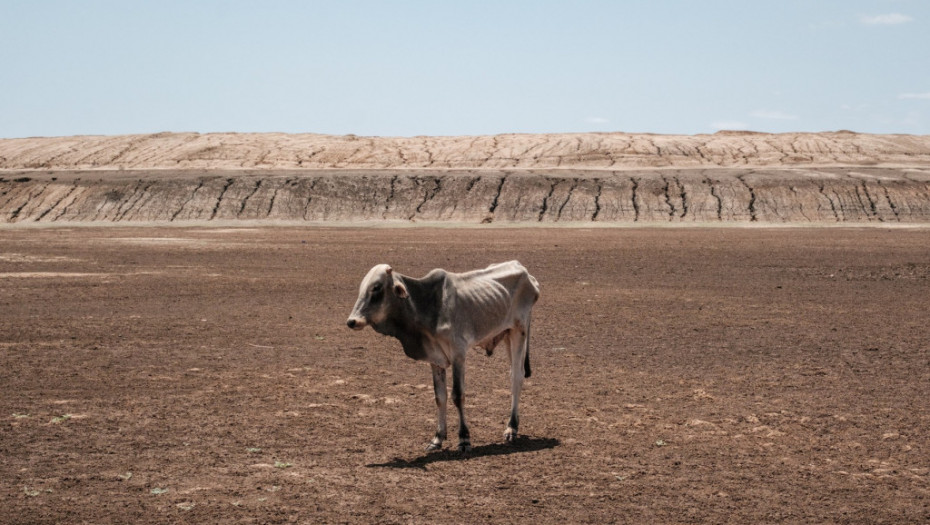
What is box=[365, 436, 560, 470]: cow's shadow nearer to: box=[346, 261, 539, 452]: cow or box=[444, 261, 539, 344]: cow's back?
box=[346, 261, 539, 452]: cow

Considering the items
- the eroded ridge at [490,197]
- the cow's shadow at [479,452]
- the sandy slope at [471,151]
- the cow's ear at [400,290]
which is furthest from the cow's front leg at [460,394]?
the sandy slope at [471,151]

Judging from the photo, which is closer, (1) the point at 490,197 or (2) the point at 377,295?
(2) the point at 377,295

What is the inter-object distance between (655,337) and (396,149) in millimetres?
102658

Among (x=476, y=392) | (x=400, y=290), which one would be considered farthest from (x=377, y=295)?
(x=476, y=392)

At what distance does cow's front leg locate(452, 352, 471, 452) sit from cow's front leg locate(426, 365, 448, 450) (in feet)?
0.56

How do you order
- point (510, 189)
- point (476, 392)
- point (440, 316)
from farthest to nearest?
point (510, 189)
point (476, 392)
point (440, 316)

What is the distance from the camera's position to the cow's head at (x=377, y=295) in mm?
9492

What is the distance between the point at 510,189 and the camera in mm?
87812

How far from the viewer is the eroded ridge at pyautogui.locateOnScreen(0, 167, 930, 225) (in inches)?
3174

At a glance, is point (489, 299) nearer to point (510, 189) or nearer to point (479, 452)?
point (479, 452)

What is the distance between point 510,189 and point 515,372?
77557 millimetres

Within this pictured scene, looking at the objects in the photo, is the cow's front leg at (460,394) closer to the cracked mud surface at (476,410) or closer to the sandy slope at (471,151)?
the cracked mud surface at (476,410)

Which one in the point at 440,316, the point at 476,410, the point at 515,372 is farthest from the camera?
the point at 476,410

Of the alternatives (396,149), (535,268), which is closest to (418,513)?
(535,268)
